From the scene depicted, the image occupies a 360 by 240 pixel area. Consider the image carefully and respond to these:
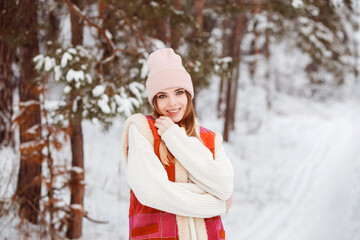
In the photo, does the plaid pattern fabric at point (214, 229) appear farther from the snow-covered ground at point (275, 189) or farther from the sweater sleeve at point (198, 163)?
the snow-covered ground at point (275, 189)

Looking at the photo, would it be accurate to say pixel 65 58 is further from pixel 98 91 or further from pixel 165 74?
pixel 165 74

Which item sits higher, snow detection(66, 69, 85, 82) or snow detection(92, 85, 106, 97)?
snow detection(66, 69, 85, 82)

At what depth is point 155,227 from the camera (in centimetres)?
180

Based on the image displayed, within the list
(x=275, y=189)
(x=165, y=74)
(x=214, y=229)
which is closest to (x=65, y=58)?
(x=165, y=74)

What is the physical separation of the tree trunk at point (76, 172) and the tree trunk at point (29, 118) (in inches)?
17.5

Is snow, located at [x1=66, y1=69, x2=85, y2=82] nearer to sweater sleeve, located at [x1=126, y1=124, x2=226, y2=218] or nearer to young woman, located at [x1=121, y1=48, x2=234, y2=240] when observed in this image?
young woman, located at [x1=121, y1=48, x2=234, y2=240]

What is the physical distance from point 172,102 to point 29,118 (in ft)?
10.1

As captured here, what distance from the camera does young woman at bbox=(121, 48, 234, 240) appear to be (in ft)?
5.66

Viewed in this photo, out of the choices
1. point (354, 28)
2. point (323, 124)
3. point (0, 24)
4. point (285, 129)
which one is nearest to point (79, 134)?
point (0, 24)

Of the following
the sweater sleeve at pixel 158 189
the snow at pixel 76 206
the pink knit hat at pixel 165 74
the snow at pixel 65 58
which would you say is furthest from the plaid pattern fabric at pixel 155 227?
the snow at pixel 76 206

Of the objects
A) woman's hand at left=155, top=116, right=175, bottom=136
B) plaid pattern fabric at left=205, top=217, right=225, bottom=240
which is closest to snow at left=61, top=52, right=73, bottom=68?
woman's hand at left=155, top=116, right=175, bottom=136

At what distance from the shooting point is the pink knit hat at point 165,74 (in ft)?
6.44

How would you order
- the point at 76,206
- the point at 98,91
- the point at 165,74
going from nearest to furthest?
1. the point at 165,74
2. the point at 98,91
3. the point at 76,206

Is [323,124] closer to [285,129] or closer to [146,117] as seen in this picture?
[285,129]
